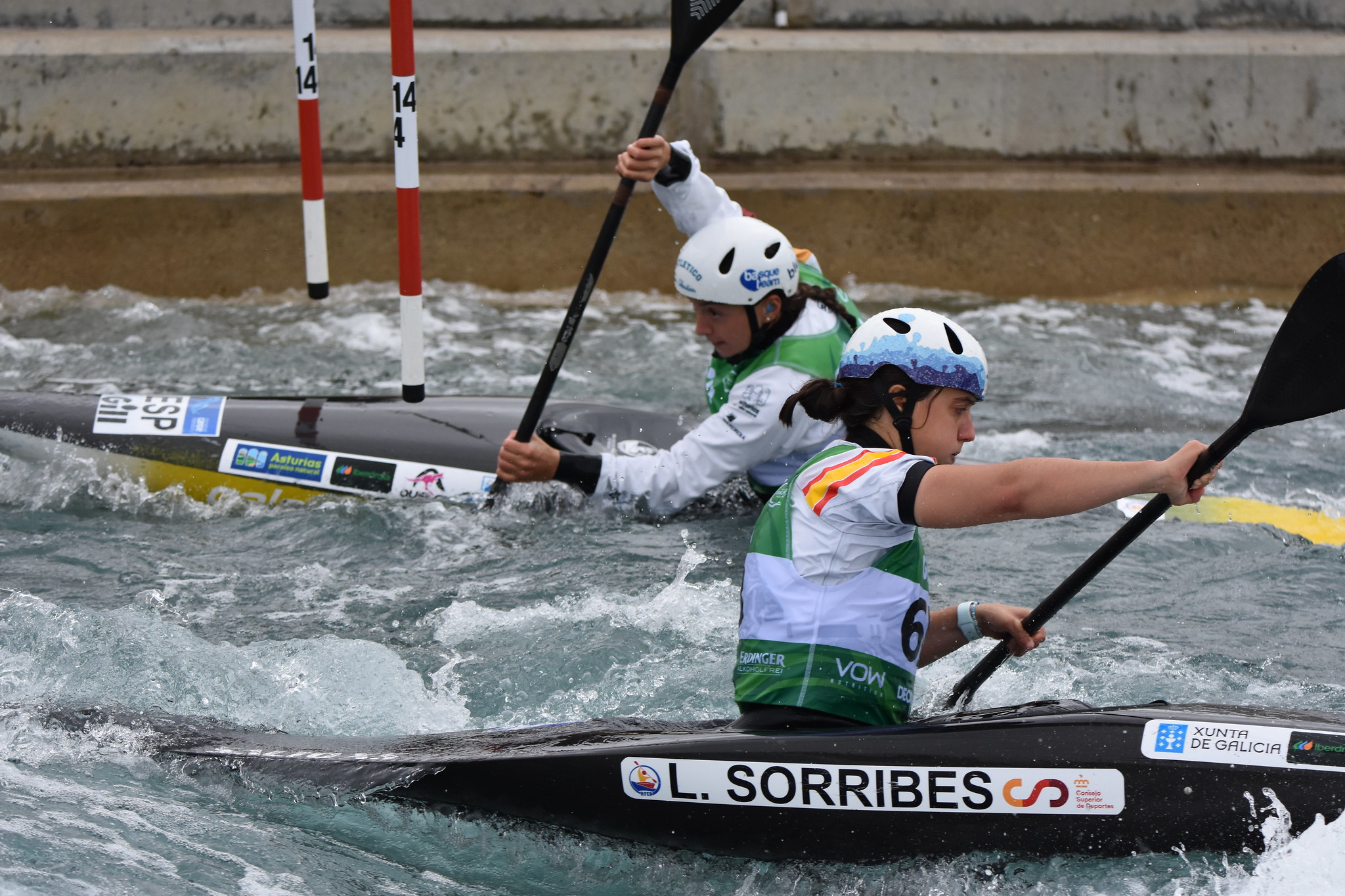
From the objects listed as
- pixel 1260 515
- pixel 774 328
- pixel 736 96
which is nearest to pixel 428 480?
pixel 774 328

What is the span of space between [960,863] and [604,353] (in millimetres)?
5022

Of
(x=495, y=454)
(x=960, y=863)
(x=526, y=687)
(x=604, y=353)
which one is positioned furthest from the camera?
(x=604, y=353)

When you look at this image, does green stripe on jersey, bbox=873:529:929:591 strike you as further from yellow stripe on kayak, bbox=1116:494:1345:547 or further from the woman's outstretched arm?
yellow stripe on kayak, bbox=1116:494:1345:547

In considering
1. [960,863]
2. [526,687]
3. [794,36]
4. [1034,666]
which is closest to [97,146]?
[794,36]

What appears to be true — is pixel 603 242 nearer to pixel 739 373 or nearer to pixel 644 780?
pixel 739 373

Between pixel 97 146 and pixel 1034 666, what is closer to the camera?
pixel 1034 666

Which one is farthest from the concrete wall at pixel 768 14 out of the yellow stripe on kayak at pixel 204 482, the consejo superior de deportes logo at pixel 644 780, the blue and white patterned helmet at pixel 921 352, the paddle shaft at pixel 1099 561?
the consejo superior de deportes logo at pixel 644 780

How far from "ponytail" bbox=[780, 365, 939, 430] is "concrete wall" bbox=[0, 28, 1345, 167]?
236 inches

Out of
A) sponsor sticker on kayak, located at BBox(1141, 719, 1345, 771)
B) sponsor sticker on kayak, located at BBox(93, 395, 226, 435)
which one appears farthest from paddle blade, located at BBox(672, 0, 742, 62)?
sponsor sticker on kayak, located at BBox(1141, 719, 1345, 771)

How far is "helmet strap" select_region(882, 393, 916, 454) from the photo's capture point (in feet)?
8.74

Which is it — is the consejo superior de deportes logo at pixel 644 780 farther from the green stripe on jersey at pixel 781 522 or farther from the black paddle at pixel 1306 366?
the black paddle at pixel 1306 366

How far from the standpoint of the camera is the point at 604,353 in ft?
24.3

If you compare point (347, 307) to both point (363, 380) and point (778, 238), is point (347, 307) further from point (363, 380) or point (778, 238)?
point (778, 238)

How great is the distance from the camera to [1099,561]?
2.79 meters
